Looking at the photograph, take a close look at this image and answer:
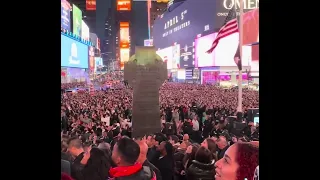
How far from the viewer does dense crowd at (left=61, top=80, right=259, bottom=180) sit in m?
3.28

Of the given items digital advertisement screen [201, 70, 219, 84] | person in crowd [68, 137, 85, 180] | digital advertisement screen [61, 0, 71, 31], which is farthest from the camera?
digital advertisement screen [201, 70, 219, 84]

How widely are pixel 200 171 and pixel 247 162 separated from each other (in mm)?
418

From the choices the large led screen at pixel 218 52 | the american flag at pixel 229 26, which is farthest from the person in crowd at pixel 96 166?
the american flag at pixel 229 26

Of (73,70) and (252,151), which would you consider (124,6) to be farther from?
(252,151)

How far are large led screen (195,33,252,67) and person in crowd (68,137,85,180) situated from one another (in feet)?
4.22

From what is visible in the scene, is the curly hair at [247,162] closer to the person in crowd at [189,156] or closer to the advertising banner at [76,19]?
the person in crowd at [189,156]

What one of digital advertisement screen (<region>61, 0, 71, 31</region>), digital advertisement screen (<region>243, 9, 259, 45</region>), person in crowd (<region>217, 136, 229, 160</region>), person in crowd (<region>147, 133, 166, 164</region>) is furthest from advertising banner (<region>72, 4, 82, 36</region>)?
person in crowd (<region>217, 136, 229, 160</region>)

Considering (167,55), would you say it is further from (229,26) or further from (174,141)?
(174,141)

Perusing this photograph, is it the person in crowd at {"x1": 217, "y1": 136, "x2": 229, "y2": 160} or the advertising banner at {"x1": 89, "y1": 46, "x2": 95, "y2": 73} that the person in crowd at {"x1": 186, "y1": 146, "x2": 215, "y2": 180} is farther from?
the advertising banner at {"x1": 89, "y1": 46, "x2": 95, "y2": 73}

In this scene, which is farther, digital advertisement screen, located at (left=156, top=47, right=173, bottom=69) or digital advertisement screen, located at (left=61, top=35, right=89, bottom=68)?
digital advertisement screen, located at (left=156, top=47, right=173, bottom=69)

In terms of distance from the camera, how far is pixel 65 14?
126 inches
